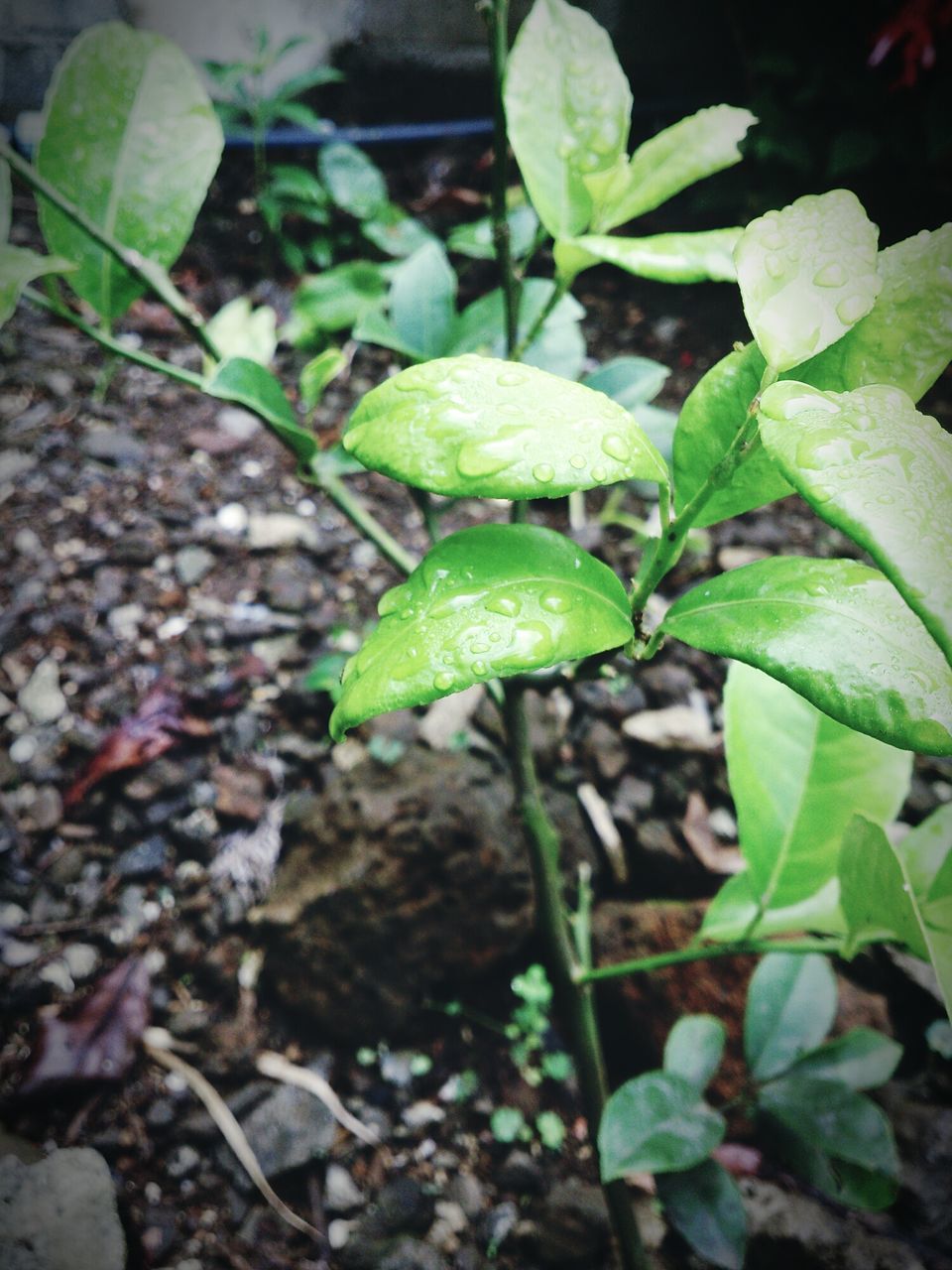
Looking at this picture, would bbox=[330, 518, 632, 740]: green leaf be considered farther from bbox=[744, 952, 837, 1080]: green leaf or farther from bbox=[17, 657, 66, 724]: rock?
bbox=[17, 657, 66, 724]: rock

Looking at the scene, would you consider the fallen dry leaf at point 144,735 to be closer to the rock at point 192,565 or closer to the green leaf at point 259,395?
the rock at point 192,565

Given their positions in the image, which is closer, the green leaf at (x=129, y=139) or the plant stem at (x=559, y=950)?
the green leaf at (x=129, y=139)

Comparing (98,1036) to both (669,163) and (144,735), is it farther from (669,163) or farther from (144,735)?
(669,163)

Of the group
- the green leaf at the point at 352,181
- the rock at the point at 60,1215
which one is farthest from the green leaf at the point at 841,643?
the green leaf at the point at 352,181

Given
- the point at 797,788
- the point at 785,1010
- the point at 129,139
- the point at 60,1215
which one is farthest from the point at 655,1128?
the point at 129,139

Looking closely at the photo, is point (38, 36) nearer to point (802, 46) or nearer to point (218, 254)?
point (218, 254)

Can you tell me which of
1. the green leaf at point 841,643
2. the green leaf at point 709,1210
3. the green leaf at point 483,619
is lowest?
the green leaf at point 709,1210

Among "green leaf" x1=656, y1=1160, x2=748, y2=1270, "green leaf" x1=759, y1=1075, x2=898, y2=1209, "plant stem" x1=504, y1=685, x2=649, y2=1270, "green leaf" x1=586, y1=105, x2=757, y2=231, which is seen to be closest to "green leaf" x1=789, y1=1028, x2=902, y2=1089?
"green leaf" x1=759, y1=1075, x2=898, y2=1209

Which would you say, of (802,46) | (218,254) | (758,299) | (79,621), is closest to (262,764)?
(79,621)
